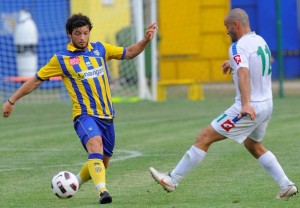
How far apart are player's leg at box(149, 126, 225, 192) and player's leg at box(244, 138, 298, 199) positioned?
433mm

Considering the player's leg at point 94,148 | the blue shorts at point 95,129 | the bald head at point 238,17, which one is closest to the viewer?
the bald head at point 238,17

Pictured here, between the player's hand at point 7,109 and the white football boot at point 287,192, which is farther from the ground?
the player's hand at point 7,109

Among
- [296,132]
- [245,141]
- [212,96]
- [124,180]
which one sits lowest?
[212,96]

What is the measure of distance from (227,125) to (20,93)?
1.92 meters

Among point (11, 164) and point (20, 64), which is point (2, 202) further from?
point (20, 64)

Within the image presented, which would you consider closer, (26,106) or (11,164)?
(11,164)

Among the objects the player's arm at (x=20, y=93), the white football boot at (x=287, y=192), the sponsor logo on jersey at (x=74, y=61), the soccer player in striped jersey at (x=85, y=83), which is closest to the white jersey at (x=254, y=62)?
the white football boot at (x=287, y=192)

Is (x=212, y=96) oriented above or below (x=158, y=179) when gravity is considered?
below

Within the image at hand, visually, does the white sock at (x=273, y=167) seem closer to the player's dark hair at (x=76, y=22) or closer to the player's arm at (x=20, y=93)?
the player's dark hair at (x=76, y=22)

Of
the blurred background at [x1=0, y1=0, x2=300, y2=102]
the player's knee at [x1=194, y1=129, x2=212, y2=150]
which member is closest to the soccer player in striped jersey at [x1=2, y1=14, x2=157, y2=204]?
the player's knee at [x1=194, y1=129, x2=212, y2=150]

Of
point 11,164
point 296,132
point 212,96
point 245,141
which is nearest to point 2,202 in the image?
point 245,141

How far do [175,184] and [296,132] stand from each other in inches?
258

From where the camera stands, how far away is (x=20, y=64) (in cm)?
2577

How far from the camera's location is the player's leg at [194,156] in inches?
350
